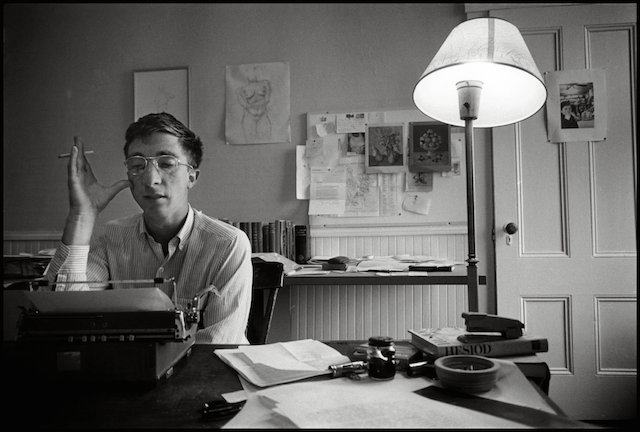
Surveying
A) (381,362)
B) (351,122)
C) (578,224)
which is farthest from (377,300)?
(381,362)

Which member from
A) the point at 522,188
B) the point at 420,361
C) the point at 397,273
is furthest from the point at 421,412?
the point at 522,188

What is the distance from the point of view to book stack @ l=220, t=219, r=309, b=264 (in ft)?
8.85

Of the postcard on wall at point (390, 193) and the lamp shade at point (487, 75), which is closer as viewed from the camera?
the lamp shade at point (487, 75)

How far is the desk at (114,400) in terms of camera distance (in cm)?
68

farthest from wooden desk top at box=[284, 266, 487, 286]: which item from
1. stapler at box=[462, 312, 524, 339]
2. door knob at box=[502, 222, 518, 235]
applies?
stapler at box=[462, 312, 524, 339]

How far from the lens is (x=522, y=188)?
8.68 feet

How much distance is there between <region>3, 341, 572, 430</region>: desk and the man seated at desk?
0.40m

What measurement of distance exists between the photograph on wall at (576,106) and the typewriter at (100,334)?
2463 mm

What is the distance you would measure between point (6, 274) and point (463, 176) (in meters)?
2.52

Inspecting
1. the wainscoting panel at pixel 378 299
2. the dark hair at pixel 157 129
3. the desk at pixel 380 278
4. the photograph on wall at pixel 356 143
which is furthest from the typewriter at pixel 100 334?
the photograph on wall at pixel 356 143

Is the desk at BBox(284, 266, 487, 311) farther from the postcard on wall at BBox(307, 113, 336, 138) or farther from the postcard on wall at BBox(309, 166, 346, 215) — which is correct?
the postcard on wall at BBox(307, 113, 336, 138)

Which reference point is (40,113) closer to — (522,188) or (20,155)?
(20,155)

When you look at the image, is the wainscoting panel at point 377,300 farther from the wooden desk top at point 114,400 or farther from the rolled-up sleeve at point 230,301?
the wooden desk top at point 114,400

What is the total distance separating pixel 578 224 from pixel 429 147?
92 cm
